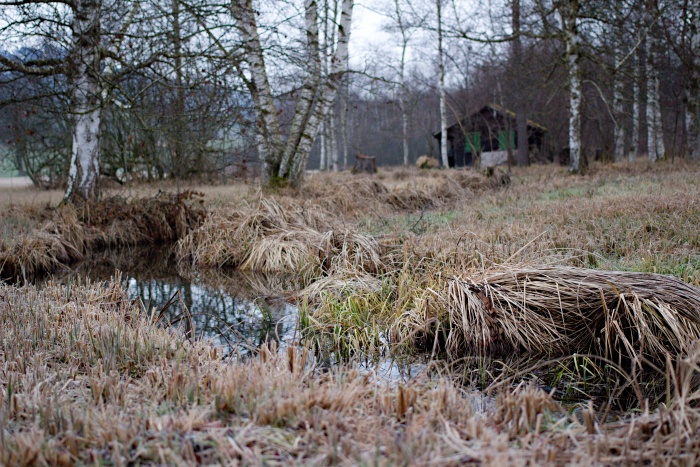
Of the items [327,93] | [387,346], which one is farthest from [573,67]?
[387,346]

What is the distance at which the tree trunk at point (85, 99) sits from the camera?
9070 mm

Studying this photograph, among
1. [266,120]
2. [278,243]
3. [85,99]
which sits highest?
[85,99]

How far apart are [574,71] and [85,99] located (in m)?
11.9

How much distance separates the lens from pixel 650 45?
17094 millimetres

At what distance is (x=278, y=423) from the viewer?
2406 mm

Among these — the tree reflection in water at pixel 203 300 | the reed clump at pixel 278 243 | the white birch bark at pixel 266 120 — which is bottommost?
the tree reflection in water at pixel 203 300

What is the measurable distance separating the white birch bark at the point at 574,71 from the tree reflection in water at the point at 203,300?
36.8 ft

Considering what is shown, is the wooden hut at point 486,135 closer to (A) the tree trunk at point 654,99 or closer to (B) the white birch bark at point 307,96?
(A) the tree trunk at point 654,99

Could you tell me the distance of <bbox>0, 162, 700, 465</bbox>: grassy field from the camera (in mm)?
2230

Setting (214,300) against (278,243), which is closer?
→ (214,300)

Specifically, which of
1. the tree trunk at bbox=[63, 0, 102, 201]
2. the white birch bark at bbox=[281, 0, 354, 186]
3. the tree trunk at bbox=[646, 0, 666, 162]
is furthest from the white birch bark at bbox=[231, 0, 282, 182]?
the tree trunk at bbox=[646, 0, 666, 162]

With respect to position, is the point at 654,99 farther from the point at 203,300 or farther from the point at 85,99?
the point at 203,300

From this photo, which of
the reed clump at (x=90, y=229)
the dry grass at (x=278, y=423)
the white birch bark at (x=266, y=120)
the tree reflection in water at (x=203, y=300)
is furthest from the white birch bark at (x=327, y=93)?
the dry grass at (x=278, y=423)

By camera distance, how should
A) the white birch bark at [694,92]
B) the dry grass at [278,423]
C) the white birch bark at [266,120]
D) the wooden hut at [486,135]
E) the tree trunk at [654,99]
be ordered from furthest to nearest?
the wooden hut at [486,135] < the tree trunk at [654,99] < the white birch bark at [694,92] < the white birch bark at [266,120] < the dry grass at [278,423]
